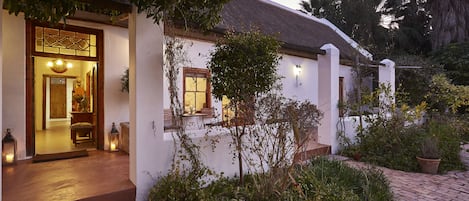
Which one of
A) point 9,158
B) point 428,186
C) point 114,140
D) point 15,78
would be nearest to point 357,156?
point 428,186

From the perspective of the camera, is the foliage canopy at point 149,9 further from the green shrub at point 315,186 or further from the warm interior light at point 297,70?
the warm interior light at point 297,70

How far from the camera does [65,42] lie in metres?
6.19

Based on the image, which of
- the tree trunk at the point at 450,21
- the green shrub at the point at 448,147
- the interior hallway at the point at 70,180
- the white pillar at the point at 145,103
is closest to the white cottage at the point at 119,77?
the white pillar at the point at 145,103

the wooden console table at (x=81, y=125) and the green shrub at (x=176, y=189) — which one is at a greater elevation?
the wooden console table at (x=81, y=125)

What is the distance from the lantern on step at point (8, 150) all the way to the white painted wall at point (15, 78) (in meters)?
0.21

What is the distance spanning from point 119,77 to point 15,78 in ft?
6.23

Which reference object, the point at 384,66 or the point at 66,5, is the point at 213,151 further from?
the point at 384,66

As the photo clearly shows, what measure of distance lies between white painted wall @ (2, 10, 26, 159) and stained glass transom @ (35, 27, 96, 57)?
388 millimetres

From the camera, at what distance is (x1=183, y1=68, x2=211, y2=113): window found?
335 inches

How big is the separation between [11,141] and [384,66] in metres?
10.9

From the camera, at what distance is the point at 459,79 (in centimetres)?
1437

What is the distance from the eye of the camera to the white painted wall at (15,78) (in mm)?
5383

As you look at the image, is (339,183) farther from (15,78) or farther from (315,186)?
(15,78)

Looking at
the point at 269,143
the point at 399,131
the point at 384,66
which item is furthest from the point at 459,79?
the point at 269,143
